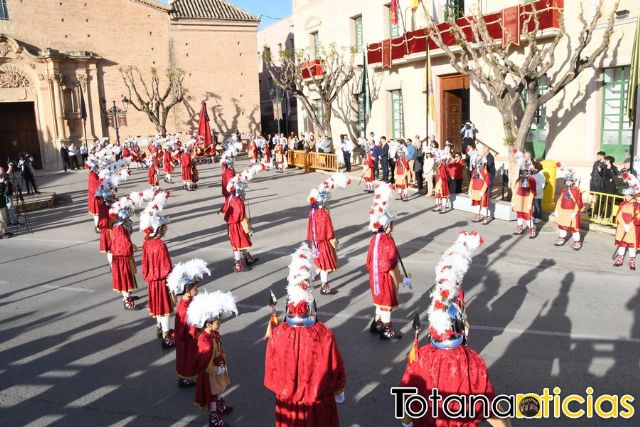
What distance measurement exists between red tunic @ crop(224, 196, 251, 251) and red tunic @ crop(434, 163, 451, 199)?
686cm

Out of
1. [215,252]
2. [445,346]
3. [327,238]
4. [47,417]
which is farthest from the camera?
[215,252]

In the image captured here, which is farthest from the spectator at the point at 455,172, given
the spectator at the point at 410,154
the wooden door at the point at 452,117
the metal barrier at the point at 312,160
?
the metal barrier at the point at 312,160

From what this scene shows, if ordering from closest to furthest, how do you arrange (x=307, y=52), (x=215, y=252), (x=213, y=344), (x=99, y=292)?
(x=213, y=344), (x=99, y=292), (x=215, y=252), (x=307, y=52)

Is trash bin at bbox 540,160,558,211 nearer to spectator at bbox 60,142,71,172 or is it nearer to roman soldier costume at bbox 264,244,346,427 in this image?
roman soldier costume at bbox 264,244,346,427

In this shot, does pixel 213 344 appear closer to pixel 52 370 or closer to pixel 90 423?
pixel 90 423

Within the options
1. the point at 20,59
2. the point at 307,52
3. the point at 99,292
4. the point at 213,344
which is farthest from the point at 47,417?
the point at 20,59

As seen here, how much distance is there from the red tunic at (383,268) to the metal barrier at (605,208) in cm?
767

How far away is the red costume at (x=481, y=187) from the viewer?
14.1 meters

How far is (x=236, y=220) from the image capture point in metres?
10.7

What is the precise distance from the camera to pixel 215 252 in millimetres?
12617

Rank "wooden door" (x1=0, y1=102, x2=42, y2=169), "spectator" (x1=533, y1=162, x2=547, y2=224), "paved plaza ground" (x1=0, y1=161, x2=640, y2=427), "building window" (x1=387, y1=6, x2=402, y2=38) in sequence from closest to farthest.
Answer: "paved plaza ground" (x1=0, y1=161, x2=640, y2=427)
"spectator" (x1=533, y1=162, x2=547, y2=224)
"building window" (x1=387, y1=6, x2=402, y2=38)
"wooden door" (x1=0, y1=102, x2=42, y2=169)

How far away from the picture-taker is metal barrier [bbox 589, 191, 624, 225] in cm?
1265

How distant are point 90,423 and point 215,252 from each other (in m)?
6.95

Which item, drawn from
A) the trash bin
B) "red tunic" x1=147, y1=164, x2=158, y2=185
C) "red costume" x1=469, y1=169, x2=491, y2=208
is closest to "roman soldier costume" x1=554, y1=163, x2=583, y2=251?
"red costume" x1=469, y1=169, x2=491, y2=208
